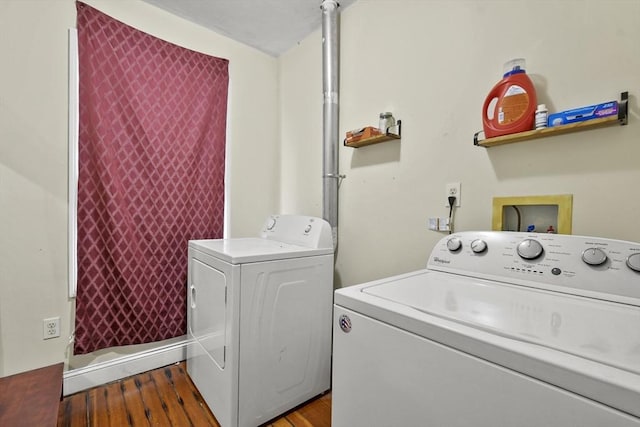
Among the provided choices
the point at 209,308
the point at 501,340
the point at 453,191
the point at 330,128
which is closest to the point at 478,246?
the point at 453,191

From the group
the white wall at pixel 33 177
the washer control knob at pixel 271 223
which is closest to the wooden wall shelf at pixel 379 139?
the washer control knob at pixel 271 223

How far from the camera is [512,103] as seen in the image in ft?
3.91

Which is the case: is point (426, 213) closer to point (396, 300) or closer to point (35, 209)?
point (396, 300)

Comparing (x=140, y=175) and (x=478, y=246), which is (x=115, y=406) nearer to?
(x=140, y=175)

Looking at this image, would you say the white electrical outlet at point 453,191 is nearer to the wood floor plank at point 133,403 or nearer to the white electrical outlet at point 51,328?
the wood floor plank at point 133,403

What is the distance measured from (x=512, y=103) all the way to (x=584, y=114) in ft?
0.79

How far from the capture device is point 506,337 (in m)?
0.60

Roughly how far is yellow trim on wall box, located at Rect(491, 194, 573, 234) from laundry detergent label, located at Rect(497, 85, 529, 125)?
1.09 feet

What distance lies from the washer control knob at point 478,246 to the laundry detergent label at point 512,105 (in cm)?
51

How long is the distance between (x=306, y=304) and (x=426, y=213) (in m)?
0.85

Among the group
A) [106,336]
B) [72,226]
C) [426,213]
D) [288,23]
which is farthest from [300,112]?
[106,336]

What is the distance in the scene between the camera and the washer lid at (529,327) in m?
0.48

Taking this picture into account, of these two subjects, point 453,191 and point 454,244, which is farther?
point 453,191

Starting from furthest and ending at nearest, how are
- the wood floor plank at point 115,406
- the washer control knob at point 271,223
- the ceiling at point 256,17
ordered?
the washer control knob at point 271,223
the ceiling at point 256,17
the wood floor plank at point 115,406
